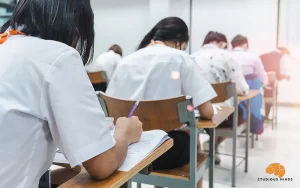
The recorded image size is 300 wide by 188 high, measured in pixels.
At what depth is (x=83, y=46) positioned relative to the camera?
78 centimetres

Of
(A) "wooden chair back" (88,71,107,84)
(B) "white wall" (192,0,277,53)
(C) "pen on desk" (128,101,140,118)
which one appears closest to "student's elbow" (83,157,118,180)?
(C) "pen on desk" (128,101,140,118)

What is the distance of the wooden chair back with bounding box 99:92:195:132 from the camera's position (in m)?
1.22

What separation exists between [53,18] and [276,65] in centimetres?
287

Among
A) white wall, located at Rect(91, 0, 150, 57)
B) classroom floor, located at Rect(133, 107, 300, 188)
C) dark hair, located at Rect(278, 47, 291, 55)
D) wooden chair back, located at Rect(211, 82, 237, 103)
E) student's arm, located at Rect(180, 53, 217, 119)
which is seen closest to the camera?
student's arm, located at Rect(180, 53, 217, 119)

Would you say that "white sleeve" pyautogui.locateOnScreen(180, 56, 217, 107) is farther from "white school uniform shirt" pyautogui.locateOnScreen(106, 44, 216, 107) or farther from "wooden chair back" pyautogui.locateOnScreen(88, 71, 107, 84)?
"wooden chair back" pyautogui.locateOnScreen(88, 71, 107, 84)

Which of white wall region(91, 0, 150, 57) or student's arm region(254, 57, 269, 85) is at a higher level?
white wall region(91, 0, 150, 57)

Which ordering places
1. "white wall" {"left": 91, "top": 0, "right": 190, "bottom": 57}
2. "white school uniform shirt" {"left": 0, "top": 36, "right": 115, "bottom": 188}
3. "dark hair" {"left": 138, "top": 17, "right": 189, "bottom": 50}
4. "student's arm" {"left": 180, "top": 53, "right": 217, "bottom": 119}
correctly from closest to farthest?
"white school uniform shirt" {"left": 0, "top": 36, "right": 115, "bottom": 188} → "student's arm" {"left": 180, "top": 53, "right": 217, "bottom": 119} → "dark hair" {"left": 138, "top": 17, "right": 189, "bottom": 50} → "white wall" {"left": 91, "top": 0, "right": 190, "bottom": 57}

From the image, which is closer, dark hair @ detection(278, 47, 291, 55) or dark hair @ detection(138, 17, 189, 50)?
dark hair @ detection(138, 17, 189, 50)

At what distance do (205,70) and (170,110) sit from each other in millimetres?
1181

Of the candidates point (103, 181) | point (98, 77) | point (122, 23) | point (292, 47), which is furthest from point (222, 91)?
Result: point (122, 23)

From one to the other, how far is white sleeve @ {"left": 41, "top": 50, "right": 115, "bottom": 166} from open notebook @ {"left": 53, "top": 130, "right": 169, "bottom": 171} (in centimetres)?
10

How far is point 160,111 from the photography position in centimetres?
123

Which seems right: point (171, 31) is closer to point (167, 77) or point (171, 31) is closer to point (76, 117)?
point (167, 77)

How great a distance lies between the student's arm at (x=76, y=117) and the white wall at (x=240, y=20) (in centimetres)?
300
